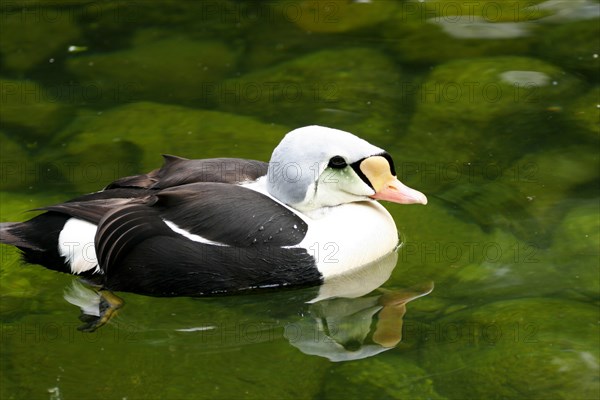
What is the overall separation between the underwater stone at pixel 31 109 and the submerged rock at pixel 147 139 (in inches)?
5.3

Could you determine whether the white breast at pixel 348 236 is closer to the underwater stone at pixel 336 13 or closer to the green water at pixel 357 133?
the green water at pixel 357 133

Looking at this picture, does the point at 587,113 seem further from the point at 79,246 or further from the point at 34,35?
the point at 34,35

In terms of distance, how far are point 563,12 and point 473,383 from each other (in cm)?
395

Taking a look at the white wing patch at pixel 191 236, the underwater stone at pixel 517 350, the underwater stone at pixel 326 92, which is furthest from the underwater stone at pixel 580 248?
the white wing patch at pixel 191 236

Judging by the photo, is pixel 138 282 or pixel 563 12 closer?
pixel 138 282

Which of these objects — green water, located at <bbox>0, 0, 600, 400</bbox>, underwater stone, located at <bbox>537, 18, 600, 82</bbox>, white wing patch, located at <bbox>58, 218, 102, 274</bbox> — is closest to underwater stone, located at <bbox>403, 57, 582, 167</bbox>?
green water, located at <bbox>0, 0, 600, 400</bbox>

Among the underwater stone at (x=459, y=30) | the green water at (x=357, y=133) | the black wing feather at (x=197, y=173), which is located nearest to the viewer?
the green water at (x=357, y=133)

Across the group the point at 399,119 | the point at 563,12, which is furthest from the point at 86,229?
the point at 563,12

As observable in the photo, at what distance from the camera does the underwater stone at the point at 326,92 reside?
6.39 metres

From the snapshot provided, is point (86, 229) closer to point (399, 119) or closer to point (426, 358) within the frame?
point (426, 358)

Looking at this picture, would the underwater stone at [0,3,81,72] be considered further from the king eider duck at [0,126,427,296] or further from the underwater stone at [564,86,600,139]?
the underwater stone at [564,86,600,139]

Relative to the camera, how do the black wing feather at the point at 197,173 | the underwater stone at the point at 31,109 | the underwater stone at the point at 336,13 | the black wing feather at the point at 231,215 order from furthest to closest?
1. the underwater stone at the point at 336,13
2. the underwater stone at the point at 31,109
3. the black wing feather at the point at 197,173
4. the black wing feather at the point at 231,215

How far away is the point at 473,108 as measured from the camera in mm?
6457

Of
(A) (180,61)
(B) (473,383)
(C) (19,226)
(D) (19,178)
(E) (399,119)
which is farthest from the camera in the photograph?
(A) (180,61)
